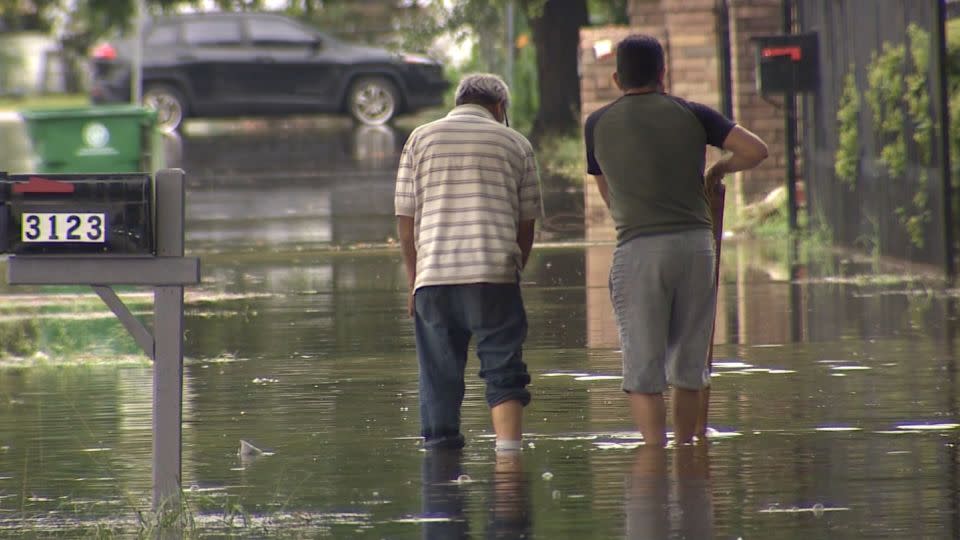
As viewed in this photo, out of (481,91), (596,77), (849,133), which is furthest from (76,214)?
(596,77)

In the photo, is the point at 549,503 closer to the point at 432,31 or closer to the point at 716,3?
the point at 716,3

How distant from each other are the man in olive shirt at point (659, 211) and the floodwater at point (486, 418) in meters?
0.38

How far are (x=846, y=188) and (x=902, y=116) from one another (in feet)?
5.67

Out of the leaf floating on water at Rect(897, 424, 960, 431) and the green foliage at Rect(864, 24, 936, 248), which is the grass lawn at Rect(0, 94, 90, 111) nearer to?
the green foliage at Rect(864, 24, 936, 248)

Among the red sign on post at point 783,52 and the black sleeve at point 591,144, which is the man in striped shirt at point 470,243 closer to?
the black sleeve at point 591,144

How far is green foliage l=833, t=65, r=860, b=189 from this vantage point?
625 inches

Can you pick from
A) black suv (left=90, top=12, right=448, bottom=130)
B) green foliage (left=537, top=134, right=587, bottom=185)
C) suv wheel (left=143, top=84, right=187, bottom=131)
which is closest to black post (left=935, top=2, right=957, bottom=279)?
green foliage (left=537, top=134, right=587, bottom=185)

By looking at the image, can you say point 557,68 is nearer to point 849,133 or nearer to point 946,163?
point 849,133

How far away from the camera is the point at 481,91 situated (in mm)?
8016

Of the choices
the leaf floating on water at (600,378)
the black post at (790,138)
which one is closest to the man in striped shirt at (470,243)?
the leaf floating on water at (600,378)

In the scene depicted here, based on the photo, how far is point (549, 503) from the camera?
6961mm

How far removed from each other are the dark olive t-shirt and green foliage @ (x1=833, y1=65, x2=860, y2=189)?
830 cm

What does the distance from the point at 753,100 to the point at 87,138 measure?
6.56 m

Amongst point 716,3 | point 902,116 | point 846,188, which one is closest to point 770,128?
point 716,3
